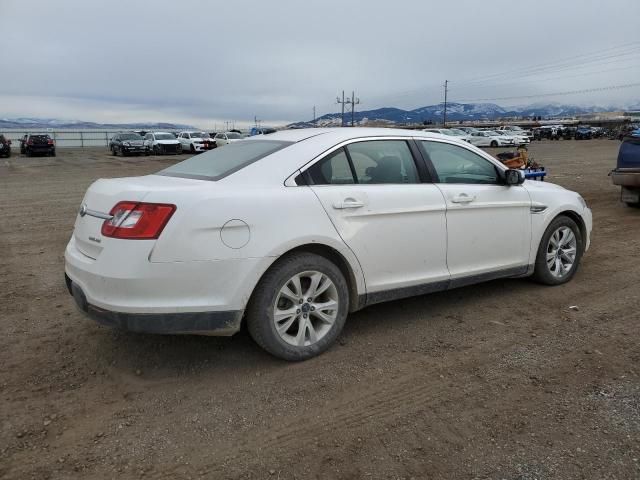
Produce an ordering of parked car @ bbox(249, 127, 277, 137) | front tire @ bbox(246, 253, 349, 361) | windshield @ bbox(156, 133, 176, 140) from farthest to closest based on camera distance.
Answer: windshield @ bbox(156, 133, 176, 140) → parked car @ bbox(249, 127, 277, 137) → front tire @ bbox(246, 253, 349, 361)

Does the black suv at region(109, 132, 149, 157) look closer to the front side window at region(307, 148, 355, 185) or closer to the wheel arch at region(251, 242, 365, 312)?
the front side window at region(307, 148, 355, 185)

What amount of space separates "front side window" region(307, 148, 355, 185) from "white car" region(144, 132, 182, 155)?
34.4m

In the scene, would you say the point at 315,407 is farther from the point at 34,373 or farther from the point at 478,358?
the point at 34,373

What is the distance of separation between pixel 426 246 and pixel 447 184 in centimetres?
59

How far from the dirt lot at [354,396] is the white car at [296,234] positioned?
377 mm

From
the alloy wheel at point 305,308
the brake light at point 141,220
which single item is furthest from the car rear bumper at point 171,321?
the brake light at point 141,220

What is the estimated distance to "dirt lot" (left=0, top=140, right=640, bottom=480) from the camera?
2602 millimetres

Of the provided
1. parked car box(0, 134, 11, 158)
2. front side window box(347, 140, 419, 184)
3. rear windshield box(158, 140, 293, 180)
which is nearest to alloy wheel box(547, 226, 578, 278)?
front side window box(347, 140, 419, 184)

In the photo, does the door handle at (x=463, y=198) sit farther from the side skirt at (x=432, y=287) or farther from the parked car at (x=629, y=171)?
the parked car at (x=629, y=171)

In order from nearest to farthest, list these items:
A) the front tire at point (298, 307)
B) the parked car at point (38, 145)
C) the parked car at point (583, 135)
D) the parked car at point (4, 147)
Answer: the front tire at point (298, 307) < the parked car at point (4, 147) < the parked car at point (38, 145) < the parked car at point (583, 135)

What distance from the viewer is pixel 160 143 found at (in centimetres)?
3600

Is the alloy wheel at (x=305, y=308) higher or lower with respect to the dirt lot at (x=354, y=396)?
higher

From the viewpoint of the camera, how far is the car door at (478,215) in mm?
4328

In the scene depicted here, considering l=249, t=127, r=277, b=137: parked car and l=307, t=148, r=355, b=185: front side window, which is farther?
l=249, t=127, r=277, b=137: parked car
